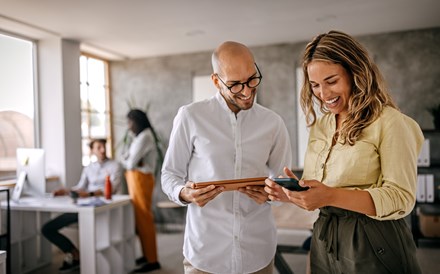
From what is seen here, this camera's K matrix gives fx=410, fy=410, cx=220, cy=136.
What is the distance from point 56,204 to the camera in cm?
397

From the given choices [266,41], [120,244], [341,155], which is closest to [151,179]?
[120,244]

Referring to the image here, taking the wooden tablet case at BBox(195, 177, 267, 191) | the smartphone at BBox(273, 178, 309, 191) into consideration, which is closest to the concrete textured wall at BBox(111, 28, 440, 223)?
the wooden tablet case at BBox(195, 177, 267, 191)

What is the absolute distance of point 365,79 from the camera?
1.26m

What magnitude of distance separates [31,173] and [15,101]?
141 centimetres

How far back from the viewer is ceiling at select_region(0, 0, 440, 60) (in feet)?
A: 13.6

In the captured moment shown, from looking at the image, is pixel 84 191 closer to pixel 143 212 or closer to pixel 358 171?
pixel 143 212

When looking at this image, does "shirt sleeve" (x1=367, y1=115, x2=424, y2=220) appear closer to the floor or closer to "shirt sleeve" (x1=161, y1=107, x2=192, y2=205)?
"shirt sleeve" (x1=161, y1=107, x2=192, y2=205)

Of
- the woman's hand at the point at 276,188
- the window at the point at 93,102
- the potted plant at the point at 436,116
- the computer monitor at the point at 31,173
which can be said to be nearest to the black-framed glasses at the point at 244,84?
the woman's hand at the point at 276,188

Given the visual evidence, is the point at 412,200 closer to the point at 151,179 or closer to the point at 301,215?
the point at 301,215

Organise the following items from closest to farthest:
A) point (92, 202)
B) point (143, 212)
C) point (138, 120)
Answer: point (92, 202) → point (143, 212) → point (138, 120)

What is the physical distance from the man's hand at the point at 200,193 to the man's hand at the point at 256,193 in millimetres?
96

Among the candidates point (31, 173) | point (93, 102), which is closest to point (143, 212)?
point (31, 173)

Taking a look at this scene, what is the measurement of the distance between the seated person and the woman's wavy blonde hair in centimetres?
355

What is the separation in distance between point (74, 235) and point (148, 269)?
51.3 inches
